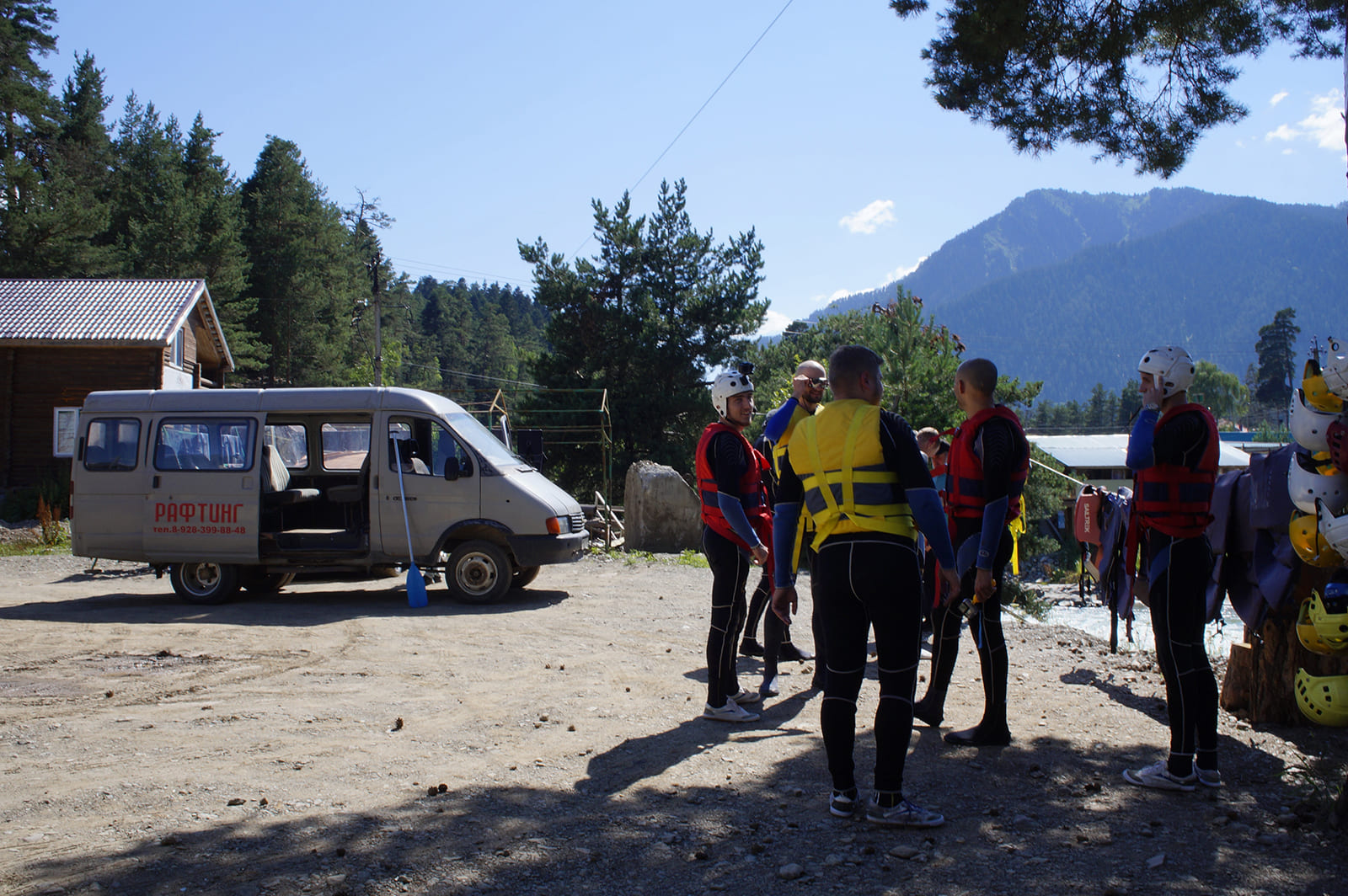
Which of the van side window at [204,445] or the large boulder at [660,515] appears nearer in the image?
the van side window at [204,445]

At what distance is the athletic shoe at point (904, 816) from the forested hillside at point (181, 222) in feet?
97.8

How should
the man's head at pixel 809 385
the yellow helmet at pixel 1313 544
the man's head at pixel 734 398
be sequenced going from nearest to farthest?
the yellow helmet at pixel 1313 544, the man's head at pixel 734 398, the man's head at pixel 809 385

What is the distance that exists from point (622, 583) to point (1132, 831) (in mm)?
8309

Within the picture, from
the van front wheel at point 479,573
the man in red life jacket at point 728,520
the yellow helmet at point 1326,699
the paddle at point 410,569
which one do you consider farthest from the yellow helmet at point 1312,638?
the paddle at point 410,569

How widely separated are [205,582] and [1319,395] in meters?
10.1

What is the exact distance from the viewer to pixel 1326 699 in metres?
3.96

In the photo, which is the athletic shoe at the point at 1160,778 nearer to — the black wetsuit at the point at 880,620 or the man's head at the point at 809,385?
the black wetsuit at the point at 880,620

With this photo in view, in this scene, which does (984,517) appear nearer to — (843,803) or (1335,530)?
(1335,530)

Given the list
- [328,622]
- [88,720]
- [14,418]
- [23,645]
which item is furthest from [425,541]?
[14,418]

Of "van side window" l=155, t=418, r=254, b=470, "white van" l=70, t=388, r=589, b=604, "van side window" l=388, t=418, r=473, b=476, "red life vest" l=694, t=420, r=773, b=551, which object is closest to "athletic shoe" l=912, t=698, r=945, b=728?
"red life vest" l=694, t=420, r=773, b=551

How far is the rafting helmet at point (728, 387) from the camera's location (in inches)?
213

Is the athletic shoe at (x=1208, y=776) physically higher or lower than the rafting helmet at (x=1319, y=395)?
lower

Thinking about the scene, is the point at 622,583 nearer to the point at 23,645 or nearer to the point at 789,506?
the point at 23,645

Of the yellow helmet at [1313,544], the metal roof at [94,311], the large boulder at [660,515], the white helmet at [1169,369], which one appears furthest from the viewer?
the metal roof at [94,311]
